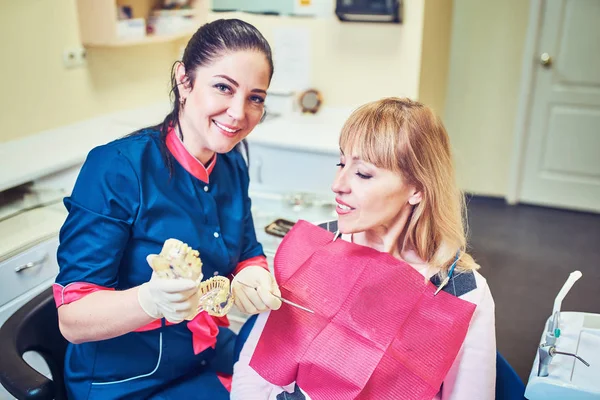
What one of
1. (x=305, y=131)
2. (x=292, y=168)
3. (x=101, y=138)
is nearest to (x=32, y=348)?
(x=101, y=138)

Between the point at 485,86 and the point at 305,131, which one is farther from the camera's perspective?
the point at 485,86

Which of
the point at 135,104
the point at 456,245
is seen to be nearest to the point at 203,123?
the point at 456,245

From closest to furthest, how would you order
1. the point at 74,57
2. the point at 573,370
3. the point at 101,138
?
the point at 573,370 < the point at 101,138 < the point at 74,57

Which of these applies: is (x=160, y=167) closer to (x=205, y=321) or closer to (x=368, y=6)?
(x=205, y=321)

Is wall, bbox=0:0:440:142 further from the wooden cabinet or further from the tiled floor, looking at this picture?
the tiled floor

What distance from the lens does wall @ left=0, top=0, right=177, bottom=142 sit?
7.42 ft

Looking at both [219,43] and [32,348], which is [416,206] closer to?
[219,43]

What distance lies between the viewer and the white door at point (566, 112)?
3.51m

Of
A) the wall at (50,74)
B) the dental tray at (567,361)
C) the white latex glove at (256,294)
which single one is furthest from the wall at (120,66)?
the dental tray at (567,361)

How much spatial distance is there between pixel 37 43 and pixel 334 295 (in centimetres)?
192

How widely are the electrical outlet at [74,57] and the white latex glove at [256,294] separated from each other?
183 cm

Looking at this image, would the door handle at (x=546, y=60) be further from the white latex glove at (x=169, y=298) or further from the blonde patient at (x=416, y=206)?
the white latex glove at (x=169, y=298)

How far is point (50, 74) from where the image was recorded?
2.45 meters

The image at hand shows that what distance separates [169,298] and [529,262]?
2.81 meters
